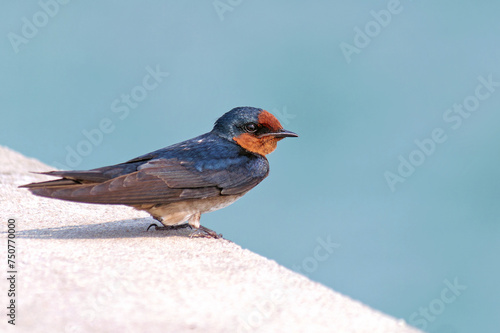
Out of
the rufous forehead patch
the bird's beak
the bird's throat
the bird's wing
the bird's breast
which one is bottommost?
the bird's breast

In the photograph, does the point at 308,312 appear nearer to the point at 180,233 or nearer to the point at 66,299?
the point at 66,299

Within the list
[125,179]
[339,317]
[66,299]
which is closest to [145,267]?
[66,299]

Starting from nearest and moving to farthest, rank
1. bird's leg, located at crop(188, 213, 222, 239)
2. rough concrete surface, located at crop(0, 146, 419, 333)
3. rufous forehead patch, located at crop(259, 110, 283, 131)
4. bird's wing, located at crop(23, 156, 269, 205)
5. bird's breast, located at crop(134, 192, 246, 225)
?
rough concrete surface, located at crop(0, 146, 419, 333)
bird's wing, located at crop(23, 156, 269, 205)
bird's breast, located at crop(134, 192, 246, 225)
bird's leg, located at crop(188, 213, 222, 239)
rufous forehead patch, located at crop(259, 110, 283, 131)

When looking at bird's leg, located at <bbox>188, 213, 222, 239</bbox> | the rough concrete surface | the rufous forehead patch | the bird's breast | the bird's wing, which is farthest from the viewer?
the rufous forehead patch

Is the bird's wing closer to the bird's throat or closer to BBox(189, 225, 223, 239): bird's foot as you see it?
the bird's throat

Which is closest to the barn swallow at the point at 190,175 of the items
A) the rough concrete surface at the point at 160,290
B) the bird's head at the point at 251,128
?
the bird's head at the point at 251,128

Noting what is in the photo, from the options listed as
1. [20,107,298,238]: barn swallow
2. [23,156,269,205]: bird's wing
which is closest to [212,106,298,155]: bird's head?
[20,107,298,238]: barn swallow

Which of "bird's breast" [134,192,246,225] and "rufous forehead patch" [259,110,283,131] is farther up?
"rufous forehead patch" [259,110,283,131]
